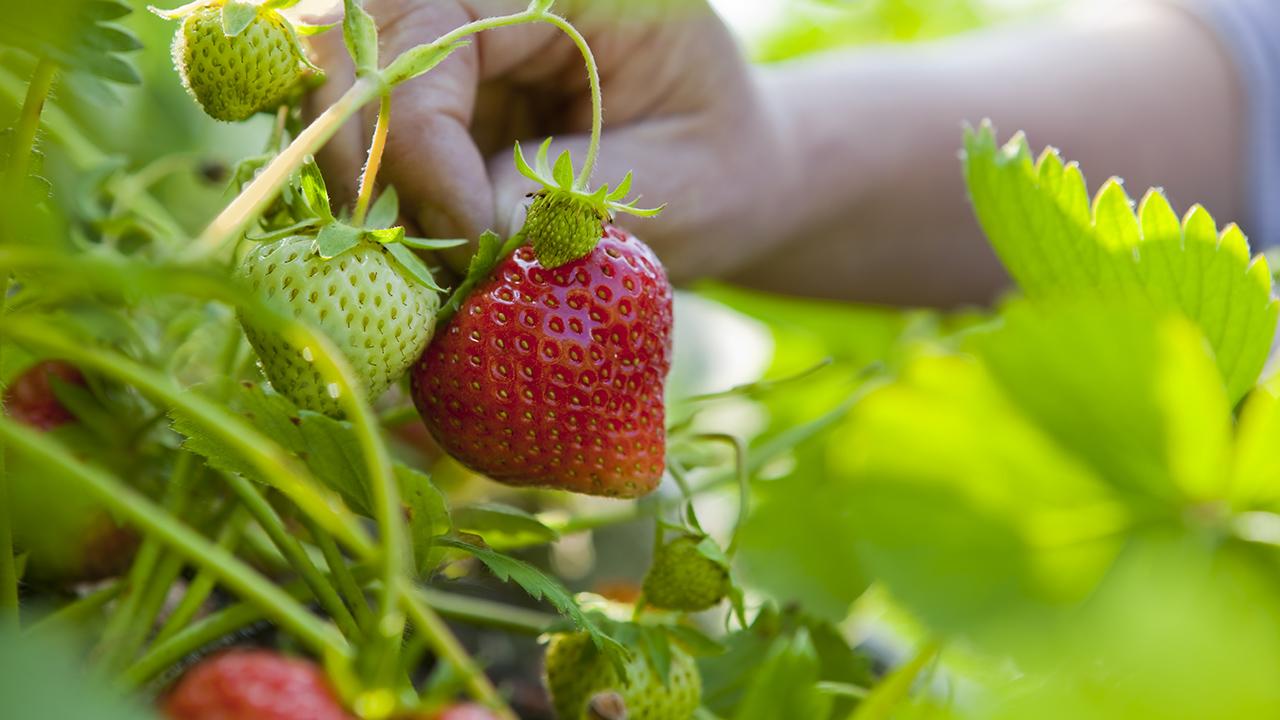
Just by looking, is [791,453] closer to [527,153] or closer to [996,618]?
→ [527,153]

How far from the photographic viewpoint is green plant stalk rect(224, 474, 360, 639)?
341mm

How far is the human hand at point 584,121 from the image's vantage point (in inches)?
18.7

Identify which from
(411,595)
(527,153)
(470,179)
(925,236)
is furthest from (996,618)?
(925,236)

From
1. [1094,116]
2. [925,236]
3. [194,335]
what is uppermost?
[194,335]

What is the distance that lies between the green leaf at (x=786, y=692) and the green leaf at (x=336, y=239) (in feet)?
0.64

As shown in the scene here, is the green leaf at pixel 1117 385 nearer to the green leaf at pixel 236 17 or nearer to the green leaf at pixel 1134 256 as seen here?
the green leaf at pixel 1134 256

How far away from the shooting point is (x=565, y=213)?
383 millimetres

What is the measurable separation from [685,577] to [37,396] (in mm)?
259

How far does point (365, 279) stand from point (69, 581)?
21 centimetres

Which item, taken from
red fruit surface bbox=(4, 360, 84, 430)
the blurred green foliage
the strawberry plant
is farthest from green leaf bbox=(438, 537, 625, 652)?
the blurred green foliage

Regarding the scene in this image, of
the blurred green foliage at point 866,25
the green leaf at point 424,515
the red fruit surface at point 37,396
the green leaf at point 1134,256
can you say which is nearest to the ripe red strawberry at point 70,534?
the red fruit surface at point 37,396

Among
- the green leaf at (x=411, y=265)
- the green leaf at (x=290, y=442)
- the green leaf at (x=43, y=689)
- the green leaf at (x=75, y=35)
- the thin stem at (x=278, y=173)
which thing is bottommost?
the green leaf at (x=290, y=442)

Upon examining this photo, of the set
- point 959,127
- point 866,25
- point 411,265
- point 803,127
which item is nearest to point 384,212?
point 411,265

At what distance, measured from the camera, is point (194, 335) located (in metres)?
0.51
